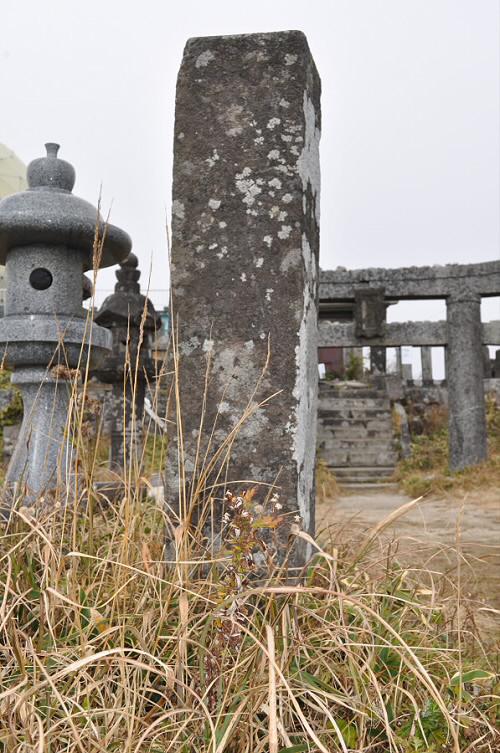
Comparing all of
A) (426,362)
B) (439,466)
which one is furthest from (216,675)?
(426,362)

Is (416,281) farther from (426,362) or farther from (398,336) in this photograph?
(426,362)

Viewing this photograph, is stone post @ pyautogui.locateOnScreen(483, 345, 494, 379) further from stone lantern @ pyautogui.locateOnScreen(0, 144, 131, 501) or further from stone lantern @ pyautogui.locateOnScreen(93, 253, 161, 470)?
stone lantern @ pyautogui.locateOnScreen(0, 144, 131, 501)

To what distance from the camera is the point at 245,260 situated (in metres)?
2.10

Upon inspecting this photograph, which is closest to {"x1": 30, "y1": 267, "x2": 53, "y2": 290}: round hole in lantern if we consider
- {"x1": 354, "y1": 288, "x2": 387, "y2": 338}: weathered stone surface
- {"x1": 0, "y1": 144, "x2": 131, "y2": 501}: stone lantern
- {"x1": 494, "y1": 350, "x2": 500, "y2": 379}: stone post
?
{"x1": 0, "y1": 144, "x2": 131, "y2": 501}: stone lantern

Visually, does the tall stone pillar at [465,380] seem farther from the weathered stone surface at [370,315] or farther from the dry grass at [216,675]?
the dry grass at [216,675]

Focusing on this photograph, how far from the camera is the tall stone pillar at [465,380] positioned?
336 inches

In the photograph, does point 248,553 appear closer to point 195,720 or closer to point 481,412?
point 195,720

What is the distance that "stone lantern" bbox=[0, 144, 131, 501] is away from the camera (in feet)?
11.8

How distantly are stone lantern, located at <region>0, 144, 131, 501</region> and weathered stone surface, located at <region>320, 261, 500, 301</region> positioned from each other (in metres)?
5.39

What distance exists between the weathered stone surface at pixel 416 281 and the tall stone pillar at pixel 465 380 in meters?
0.19

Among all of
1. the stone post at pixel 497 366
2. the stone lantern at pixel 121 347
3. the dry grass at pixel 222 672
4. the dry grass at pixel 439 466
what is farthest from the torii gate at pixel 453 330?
the stone post at pixel 497 366

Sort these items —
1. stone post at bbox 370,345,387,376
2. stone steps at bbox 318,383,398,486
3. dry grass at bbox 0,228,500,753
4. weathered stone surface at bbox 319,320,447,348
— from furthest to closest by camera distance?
1. stone post at bbox 370,345,387,376
2. stone steps at bbox 318,383,398,486
3. weathered stone surface at bbox 319,320,447,348
4. dry grass at bbox 0,228,500,753

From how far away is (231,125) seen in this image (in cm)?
215

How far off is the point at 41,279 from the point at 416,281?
610 centimetres
